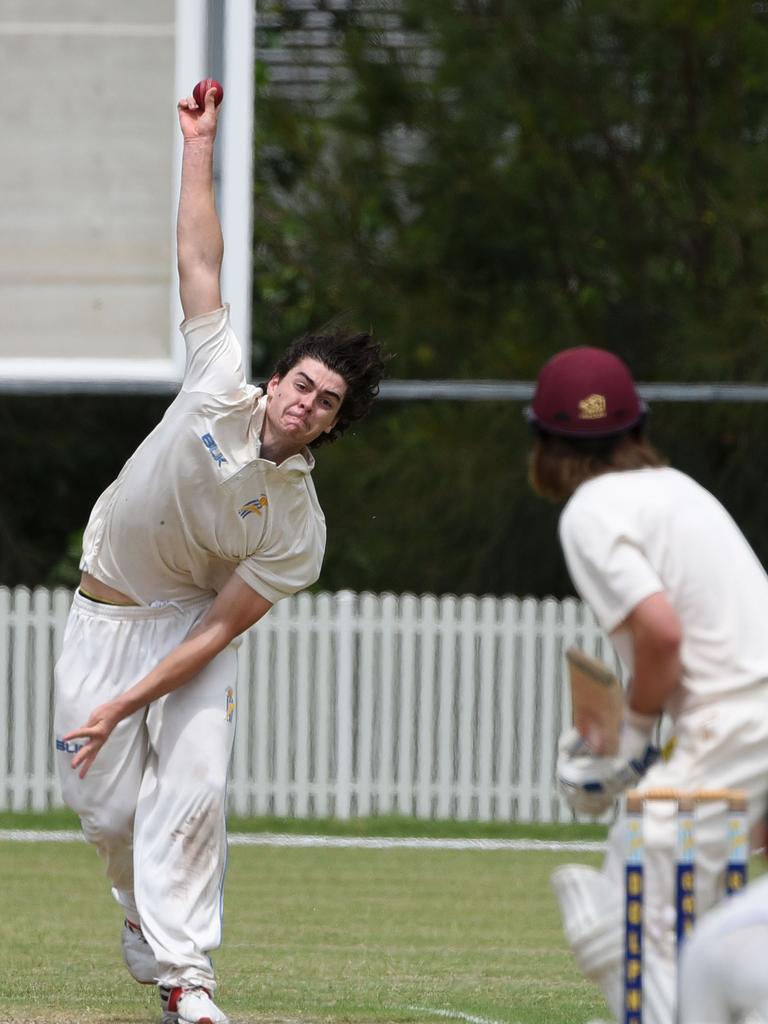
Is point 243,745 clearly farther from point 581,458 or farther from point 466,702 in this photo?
point 581,458

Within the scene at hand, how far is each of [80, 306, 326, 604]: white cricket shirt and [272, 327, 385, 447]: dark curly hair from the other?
6.2 inches

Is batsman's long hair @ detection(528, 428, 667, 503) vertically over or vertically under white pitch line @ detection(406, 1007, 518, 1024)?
over

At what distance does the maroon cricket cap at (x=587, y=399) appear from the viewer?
3895 mm

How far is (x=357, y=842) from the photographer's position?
1218cm

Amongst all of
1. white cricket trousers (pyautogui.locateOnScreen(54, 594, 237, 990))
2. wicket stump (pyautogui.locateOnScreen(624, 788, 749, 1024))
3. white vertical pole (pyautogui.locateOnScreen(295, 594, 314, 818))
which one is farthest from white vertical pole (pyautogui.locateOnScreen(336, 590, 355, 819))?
wicket stump (pyautogui.locateOnScreen(624, 788, 749, 1024))

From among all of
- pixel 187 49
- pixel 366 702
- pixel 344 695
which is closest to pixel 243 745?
pixel 344 695

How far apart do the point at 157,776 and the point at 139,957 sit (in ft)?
1.94

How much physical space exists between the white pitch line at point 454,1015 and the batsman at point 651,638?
5.26 feet

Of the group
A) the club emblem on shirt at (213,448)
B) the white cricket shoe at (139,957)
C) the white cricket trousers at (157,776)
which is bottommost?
the white cricket shoe at (139,957)

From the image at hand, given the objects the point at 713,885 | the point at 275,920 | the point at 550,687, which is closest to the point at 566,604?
the point at 550,687

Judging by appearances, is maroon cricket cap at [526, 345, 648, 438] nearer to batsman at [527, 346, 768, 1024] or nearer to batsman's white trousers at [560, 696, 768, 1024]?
batsman at [527, 346, 768, 1024]

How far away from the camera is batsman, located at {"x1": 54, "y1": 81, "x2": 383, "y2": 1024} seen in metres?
5.34

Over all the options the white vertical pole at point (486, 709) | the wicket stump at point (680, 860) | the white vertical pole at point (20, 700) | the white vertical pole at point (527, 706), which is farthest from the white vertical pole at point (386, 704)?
the wicket stump at point (680, 860)

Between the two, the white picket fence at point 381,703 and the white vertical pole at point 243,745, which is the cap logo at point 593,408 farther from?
the white vertical pole at point 243,745
